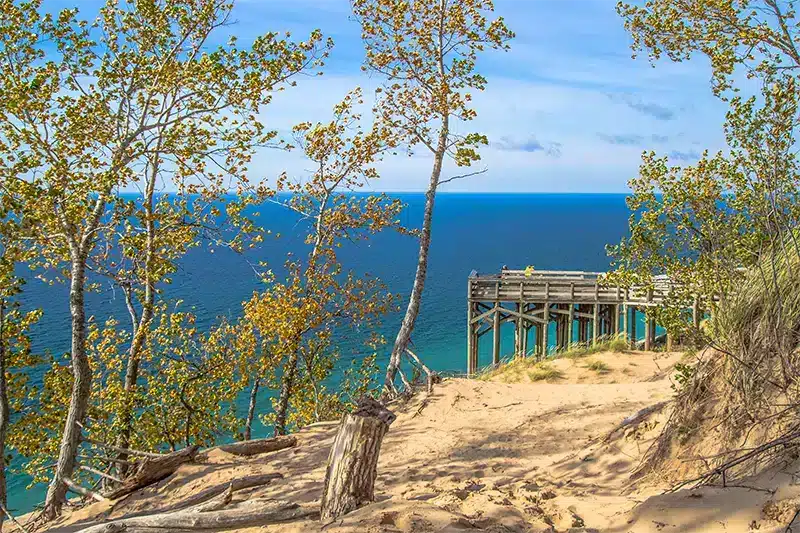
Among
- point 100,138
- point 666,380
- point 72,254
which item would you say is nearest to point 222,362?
point 72,254

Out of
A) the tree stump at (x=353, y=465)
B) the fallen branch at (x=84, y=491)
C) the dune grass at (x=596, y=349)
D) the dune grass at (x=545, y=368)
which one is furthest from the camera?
the dune grass at (x=596, y=349)

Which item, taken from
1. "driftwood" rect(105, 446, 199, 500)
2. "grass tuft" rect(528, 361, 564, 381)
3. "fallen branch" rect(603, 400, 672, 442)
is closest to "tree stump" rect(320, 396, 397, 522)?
"fallen branch" rect(603, 400, 672, 442)

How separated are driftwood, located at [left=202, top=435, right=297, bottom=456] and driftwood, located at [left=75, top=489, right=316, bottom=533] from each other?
4.38 meters

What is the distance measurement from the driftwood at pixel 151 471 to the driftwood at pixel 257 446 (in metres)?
0.56

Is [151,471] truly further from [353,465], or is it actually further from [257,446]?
[353,465]

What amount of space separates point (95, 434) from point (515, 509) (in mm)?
11270

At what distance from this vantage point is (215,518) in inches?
254

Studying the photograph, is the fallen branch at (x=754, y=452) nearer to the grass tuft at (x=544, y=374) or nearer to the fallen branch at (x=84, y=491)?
the fallen branch at (x=84, y=491)

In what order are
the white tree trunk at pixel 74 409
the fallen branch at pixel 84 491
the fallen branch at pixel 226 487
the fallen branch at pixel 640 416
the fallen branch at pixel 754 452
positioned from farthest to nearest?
the white tree trunk at pixel 74 409 < the fallen branch at pixel 84 491 < the fallen branch at pixel 226 487 < the fallen branch at pixel 640 416 < the fallen branch at pixel 754 452

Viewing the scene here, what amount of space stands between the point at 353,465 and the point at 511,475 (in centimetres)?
342

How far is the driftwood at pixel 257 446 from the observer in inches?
439

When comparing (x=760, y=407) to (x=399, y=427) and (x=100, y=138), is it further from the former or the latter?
(x=100, y=138)

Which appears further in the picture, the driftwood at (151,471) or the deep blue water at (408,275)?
the deep blue water at (408,275)

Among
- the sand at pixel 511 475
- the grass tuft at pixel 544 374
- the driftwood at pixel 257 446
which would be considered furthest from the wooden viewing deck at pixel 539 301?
the driftwood at pixel 257 446
